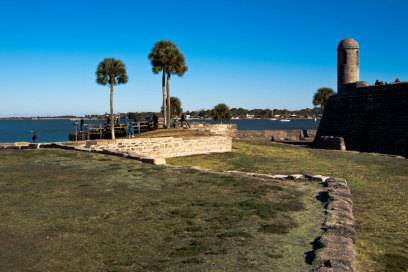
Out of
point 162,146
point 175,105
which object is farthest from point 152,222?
point 175,105

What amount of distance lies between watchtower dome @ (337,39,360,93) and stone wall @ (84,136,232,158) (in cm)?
2112

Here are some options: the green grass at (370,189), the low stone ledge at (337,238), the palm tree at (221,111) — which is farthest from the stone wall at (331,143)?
the palm tree at (221,111)

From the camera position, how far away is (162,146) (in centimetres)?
2055

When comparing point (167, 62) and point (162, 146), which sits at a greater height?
point (167, 62)

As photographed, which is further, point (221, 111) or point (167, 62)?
point (221, 111)

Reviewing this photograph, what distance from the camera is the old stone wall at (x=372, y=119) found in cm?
2978

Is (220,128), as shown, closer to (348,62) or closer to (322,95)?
(348,62)

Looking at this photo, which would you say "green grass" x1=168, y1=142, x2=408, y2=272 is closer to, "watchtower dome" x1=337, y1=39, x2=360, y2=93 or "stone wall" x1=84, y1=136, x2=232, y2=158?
"stone wall" x1=84, y1=136, x2=232, y2=158

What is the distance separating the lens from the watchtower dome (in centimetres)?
3875

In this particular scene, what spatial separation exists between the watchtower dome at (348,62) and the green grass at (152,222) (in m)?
30.6

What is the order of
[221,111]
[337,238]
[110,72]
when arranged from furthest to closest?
[221,111] → [110,72] → [337,238]

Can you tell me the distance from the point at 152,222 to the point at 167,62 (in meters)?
35.5

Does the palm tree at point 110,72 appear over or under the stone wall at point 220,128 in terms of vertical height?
over

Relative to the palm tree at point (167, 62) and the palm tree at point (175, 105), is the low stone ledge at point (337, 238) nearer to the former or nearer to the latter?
the palm tree at point (167, 62)
